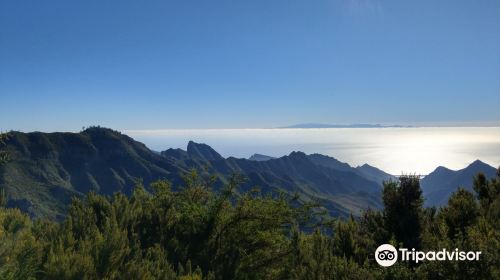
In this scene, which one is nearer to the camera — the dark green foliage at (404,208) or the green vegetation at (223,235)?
the green vegetation at (223,235)

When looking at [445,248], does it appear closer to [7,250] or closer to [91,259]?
[91,259]

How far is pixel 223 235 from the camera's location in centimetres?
2117

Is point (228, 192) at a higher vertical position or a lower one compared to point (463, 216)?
higher

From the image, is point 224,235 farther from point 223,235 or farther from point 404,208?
point 404,208

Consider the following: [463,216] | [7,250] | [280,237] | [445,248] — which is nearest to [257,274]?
[280,237]

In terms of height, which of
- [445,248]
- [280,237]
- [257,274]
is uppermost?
[445,248]

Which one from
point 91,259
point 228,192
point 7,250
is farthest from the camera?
point 228,192

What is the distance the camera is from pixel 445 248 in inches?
443

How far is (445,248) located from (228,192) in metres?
13.5

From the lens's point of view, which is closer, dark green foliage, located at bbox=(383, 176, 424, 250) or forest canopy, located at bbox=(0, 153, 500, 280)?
forest canopy, located at bbox=(0, 153, 500, 280)

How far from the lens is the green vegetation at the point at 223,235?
1385 cm

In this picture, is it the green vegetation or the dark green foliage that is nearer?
the green vegetation

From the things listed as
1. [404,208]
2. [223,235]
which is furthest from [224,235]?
[404,208]

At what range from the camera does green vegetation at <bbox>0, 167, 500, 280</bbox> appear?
13.9m
